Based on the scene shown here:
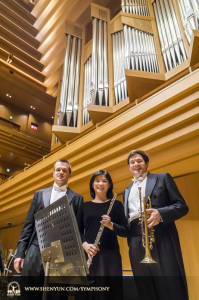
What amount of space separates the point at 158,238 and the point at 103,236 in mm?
431

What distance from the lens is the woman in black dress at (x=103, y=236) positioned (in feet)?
5.44

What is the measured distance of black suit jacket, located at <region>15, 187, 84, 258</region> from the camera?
6.22 ft

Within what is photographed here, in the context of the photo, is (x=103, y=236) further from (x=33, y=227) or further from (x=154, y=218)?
(x=33, y=227)

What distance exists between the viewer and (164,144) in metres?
3.12

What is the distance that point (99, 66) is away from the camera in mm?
5102

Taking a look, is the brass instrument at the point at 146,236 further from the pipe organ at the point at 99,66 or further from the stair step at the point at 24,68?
the stair step at the point at 24,68

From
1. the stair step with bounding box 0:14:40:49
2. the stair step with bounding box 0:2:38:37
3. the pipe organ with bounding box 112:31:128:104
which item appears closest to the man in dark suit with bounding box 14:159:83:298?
the pipe organ with bounding box 112:31:128:104

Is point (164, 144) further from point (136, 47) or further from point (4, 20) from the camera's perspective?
point (4, 20)

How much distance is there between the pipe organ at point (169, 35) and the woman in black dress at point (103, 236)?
2702mm

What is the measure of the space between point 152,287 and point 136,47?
13.4 feet

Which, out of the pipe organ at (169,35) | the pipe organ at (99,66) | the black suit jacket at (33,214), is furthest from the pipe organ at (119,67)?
the black suit jacket at (33,214)

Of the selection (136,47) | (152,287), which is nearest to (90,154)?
(136,47)

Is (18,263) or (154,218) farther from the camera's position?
(18,263)

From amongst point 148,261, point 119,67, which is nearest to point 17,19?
point 119,67
